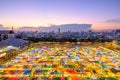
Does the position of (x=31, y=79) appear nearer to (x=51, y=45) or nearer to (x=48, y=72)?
(x=48, y=72)

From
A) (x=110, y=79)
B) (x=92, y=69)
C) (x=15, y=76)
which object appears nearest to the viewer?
(x=110, y=79)

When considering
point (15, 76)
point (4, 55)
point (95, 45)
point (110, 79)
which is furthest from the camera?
point (95, 45)

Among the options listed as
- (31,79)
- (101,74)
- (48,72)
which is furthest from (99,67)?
(31,79)

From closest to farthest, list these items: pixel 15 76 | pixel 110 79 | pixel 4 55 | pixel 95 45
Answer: pixel 110 79 < pixel 15 76 < pixel 4 55 < pixel 95 45

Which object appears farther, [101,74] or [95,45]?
[95,45]

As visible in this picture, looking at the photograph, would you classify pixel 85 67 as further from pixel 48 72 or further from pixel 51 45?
pixel 51 45

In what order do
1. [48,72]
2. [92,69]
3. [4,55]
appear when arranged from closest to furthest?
[48,72] < [92,69] < [4,55]

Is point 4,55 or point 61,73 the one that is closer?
point 61,73

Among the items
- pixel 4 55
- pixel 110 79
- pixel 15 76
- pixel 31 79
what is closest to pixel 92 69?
pixel 110 79
